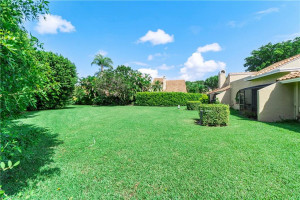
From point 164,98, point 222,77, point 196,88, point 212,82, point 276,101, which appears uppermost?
point 212,82

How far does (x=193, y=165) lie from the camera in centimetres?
384

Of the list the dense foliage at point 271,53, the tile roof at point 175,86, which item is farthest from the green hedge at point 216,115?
the dense foliage at point 271,53

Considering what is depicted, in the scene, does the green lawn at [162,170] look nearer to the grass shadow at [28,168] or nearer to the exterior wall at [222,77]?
the grass shadow at [28,168]

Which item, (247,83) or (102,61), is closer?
(247,83)

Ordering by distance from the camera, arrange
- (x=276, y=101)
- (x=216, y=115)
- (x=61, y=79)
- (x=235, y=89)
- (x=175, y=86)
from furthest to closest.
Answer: (x=175, y=86)
(x=61, y=79)
(x=235, y=89)
(x=276, y=101)
(x=216, y=115)

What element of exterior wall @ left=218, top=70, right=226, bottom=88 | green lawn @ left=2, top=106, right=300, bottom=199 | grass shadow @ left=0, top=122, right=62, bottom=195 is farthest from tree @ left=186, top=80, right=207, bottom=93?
grass shadow @ left=0, top=122, right=62, bottom=195

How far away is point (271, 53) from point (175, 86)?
2888cm

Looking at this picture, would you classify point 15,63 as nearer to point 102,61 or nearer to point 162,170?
point 162,170

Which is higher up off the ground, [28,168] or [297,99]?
[297,99]

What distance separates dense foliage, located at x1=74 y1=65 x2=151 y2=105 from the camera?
26.9m

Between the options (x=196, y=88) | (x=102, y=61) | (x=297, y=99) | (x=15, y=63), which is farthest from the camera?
(x=196, y=88)

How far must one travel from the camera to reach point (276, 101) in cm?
929

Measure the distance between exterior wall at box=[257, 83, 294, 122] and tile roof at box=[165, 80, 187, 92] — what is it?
29.5 metres

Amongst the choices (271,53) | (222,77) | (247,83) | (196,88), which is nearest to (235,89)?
(247,83)
